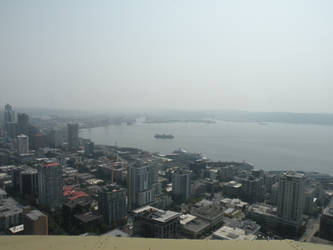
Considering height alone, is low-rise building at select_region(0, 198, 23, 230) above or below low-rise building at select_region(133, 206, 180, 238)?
below

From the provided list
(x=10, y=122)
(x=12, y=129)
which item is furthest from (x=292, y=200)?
(x=10, y=122)

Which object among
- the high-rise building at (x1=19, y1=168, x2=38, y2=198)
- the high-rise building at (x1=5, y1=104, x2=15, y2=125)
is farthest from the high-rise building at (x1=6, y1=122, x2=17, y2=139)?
the high-rise building at (x1=19, y1=168, x2=38, y2=198)

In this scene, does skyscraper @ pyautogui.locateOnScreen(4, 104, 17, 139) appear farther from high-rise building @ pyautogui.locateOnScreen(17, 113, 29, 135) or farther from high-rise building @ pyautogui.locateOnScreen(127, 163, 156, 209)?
high-rise building @ pyautogui.locateOnScreen(127, 163, 156, 209)

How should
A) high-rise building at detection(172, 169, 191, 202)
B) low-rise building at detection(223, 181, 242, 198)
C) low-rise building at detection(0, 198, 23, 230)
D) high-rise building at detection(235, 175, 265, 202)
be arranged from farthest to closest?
low-rise building at detection(223, 181, 242, 198) < high-rise building at detection(235, 175, 265, 202) < high-rise building at detection(172, 169, 191, 202) < low-rise building at detection(0, 198, 23, 230)

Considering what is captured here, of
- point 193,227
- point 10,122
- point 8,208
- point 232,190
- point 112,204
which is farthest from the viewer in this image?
point 10,122

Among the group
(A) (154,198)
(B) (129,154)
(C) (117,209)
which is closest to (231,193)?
(A) (154,198)

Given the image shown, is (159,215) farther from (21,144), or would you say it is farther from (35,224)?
(21,144)

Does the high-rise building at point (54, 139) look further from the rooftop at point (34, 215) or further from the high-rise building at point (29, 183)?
the rooftop at point (34, 215)
